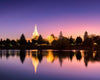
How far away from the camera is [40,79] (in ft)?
50.1

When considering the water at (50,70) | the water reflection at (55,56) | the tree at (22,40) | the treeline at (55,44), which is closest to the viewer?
the water at (50,70)

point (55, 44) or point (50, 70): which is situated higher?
point (55, 44)

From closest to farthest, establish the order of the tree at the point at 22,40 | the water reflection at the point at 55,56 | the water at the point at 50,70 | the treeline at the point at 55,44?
the water at the point at 50,70 < the water reflection at the point at 55,56 < the treeline at the point at 55,44 < the tree at the point at 22,40

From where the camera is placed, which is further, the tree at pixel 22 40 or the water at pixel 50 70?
the tree at pixel 22 40

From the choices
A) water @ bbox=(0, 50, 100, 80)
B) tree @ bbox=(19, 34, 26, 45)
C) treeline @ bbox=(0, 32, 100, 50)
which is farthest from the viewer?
tree @ bbox=(19, 34, 26, 45)

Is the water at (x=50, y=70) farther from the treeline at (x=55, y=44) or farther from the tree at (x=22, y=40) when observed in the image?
the tree at (x=22, y=40)

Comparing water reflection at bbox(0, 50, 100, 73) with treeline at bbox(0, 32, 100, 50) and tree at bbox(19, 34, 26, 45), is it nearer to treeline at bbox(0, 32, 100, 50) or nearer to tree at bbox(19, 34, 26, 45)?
treeline at bbox(0, 32, 100, 50)

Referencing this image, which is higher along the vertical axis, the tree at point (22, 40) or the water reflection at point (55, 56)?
the tree at point (22, 40)

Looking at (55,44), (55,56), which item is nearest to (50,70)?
(55,56)

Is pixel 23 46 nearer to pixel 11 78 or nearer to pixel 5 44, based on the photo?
pixel 5 44

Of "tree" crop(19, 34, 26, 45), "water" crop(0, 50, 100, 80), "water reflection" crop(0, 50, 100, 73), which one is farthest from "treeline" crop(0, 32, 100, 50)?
"water" crop(0, 50, 100, 80)

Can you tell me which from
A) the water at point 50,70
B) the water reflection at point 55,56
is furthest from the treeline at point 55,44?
the water at point 50,70

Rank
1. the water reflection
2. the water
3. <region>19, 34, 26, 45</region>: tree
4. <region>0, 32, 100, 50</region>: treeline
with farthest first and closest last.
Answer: <region>19, 34, 26, 45</region>: tree → <region>0, 32, 100, 50</region>: treeline → the water reflection → the water

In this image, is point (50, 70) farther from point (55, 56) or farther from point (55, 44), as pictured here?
point (55, 44)
